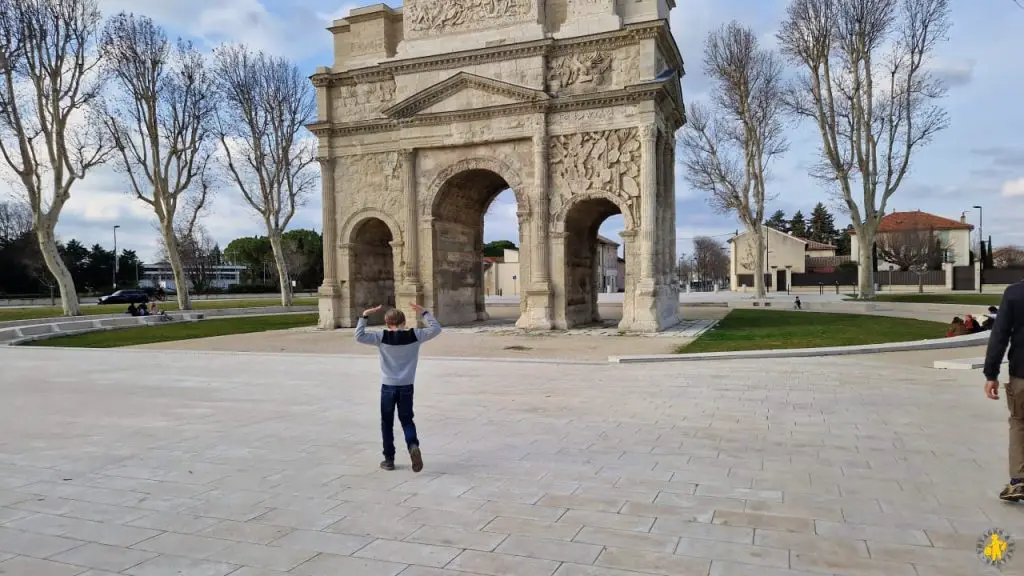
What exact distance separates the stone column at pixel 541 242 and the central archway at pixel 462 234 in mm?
882

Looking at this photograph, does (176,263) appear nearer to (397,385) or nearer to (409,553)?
(397,385)

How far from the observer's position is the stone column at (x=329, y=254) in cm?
2441

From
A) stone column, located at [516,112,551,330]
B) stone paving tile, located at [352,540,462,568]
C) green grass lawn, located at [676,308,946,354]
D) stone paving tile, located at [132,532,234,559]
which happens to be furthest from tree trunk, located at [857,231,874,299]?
stone paving tile, located at [132,532,234,559]

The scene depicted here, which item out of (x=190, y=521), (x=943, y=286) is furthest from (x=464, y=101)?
(x=943, y=286)

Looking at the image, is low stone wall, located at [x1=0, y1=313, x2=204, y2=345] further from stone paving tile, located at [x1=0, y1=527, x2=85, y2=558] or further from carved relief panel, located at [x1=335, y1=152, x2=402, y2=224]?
stone paving tile, located at [x1=0, y1=527, x2=85, y2=558]

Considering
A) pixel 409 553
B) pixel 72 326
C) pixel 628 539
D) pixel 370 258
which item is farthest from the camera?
pixel 370 258

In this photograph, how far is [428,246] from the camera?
23031mm

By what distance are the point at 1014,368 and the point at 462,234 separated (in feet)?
70.8

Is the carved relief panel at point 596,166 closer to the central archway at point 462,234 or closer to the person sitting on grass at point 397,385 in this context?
the central archway at point 462,234

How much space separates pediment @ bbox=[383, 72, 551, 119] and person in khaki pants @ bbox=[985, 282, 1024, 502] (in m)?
17.8

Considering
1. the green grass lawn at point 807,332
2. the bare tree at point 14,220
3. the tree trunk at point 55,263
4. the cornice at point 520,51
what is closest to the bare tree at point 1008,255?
the green grass lawn at point 807,332

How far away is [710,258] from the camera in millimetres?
97125

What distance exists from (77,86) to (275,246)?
39.1ft

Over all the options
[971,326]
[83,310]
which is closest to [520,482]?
[971,326]
